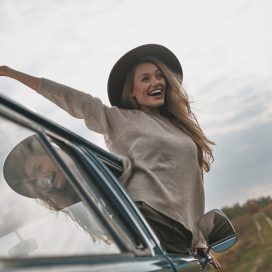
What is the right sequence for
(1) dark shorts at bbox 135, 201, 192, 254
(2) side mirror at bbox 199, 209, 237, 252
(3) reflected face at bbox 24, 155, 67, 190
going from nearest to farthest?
(3) reflected face at bbox 24, 155, 67, 190 → (1) dark shorts at bbox 135, 201, 192, 254 → (2) side mirror at bbox 199, 209, 237, 252

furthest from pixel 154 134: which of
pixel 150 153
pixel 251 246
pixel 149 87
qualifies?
pixel 251 246

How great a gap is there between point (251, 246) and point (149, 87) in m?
71.6

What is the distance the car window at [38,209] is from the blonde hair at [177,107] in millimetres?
1855

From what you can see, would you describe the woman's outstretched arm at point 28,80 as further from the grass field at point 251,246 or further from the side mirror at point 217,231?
the grass field at point 251,246

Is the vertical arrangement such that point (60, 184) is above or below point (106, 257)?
above

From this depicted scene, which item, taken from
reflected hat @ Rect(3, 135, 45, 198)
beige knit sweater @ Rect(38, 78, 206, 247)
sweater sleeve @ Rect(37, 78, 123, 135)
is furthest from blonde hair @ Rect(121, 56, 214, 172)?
reflected hat @ Rect(3, 135, 45, 198)

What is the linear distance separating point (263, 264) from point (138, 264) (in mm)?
55910

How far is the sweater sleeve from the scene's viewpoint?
3076 millimetres

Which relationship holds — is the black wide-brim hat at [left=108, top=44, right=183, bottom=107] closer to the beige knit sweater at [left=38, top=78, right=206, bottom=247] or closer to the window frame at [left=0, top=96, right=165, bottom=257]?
the beige knit sweater at [left=38, top=78, right=206, bottom=247]

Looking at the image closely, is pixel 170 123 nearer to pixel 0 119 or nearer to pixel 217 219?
pixel 217 219

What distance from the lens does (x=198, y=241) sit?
115 inches

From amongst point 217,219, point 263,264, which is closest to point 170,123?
point 217,219

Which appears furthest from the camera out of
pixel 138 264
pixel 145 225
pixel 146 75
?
pixel 146 75

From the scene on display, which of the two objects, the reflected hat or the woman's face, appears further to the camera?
the woman's face
